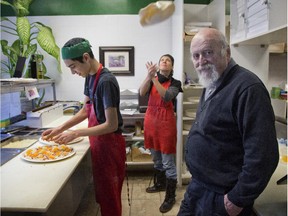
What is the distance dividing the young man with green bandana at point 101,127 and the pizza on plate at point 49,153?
0.06m

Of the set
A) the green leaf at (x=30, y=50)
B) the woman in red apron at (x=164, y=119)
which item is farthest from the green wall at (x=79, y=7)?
the woman in red apron at (x=164, y=119)

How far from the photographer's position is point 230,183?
40.9 inches

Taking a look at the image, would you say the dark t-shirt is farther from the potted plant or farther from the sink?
the potted plant

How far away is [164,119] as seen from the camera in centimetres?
237

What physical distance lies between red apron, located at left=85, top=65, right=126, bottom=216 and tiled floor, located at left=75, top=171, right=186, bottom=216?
709 mm

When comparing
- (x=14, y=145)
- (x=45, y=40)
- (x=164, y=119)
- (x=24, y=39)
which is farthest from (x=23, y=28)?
(x=164, y=119)

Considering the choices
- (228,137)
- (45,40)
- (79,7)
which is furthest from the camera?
(79,7)

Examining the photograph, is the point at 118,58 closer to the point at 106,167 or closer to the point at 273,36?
the point at 106,167

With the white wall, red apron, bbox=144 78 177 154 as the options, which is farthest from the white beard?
the white wall

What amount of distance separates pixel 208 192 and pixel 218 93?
47 cm

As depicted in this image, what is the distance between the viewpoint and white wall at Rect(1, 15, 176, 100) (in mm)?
3053

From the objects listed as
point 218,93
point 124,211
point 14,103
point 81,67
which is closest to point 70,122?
point 81,67

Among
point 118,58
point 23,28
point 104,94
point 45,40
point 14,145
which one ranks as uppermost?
point 23,28

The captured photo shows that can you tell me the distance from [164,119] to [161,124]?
59mm
